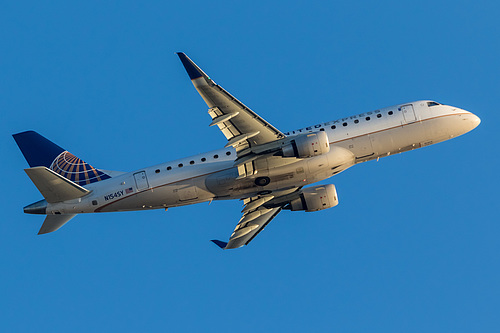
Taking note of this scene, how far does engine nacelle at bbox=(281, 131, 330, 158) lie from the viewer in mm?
44438

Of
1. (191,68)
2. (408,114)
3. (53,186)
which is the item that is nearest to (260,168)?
(191,68)

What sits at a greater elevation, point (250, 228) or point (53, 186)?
point (53, 186)

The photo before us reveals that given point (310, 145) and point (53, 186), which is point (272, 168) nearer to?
point (310, 145)

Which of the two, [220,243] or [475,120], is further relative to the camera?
[220,243]

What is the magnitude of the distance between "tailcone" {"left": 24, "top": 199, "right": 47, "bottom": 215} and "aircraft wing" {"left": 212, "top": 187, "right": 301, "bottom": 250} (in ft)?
42.2

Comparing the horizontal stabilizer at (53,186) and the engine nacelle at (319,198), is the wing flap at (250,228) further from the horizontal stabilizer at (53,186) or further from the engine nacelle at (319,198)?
the horizontal stabilizer at (53,186)

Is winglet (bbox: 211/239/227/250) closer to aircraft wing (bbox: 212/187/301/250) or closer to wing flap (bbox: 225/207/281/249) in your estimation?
aircraft wing (bbox: 212/187/301/250)

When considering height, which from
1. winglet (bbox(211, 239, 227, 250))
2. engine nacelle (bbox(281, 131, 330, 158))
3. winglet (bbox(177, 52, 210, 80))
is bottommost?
winglet (bbox(211, 239, 227, 250))

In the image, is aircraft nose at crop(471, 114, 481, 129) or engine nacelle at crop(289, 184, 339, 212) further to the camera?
engine nacelle at crop(289, 184, 339, 212)

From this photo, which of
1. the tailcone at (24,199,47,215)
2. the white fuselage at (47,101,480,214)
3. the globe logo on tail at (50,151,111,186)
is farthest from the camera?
the globe logo on tail at (50,151,111,186)

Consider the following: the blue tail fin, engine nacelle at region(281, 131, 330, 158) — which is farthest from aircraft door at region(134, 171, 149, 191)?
engine nacelle at region(281, 131, 330, 158)

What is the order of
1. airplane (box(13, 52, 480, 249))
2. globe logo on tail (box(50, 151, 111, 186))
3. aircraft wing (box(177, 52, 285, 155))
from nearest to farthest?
aircraft wing (box(177, 52, 285, 155))
airplane (box(13, 52, 480, 249))
globe logo on tail (box(50, 151, 111, 186))

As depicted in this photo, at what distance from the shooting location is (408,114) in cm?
4812

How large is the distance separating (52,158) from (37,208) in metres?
5.22
